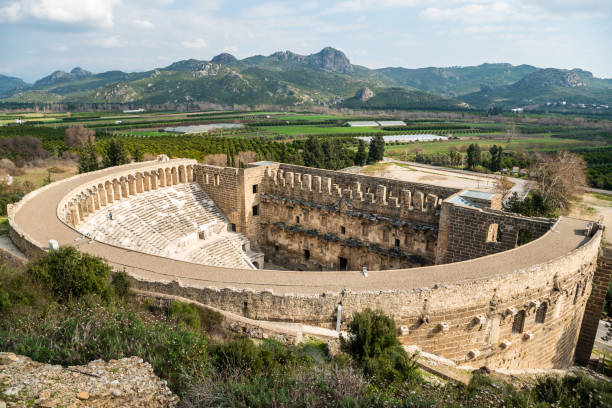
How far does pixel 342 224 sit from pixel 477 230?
8637 mm

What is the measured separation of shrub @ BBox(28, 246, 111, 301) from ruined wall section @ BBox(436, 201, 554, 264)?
16.3 meters

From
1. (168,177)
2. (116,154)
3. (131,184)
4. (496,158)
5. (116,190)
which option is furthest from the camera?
(496,158)

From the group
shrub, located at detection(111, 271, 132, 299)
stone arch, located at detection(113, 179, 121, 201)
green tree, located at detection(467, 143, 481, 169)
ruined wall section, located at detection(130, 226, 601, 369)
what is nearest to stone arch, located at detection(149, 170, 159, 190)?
stone arch, located at detection(113, 179, 121, 201)

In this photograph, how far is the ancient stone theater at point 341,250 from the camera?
13.4 m

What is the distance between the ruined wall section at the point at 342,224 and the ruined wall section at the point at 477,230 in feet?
3.52

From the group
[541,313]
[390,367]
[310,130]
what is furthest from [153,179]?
[310,130]

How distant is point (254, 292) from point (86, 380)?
580 centimetres

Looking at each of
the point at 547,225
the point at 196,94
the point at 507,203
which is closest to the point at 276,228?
the point at 547,225

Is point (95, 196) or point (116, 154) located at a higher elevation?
point (116, 154)

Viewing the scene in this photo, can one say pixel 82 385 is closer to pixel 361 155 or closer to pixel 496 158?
pixel 361 155

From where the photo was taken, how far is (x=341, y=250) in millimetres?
25422

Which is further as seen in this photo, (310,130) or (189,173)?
(310,130)

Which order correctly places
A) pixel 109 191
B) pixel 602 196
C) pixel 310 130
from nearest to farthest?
pixel 109 191, pixel 602 196, pixel 310 130

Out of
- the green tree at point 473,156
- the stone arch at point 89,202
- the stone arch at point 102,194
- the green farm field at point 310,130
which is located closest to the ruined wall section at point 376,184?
the stone arch at point 102,194
